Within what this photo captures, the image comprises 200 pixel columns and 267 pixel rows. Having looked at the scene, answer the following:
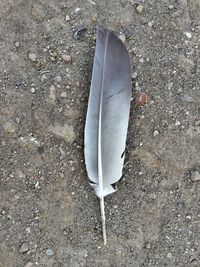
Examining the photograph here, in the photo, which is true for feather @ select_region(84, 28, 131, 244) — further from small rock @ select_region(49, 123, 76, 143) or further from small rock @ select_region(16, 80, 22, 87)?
small rock @ select_region(16, 80, 22, 87)

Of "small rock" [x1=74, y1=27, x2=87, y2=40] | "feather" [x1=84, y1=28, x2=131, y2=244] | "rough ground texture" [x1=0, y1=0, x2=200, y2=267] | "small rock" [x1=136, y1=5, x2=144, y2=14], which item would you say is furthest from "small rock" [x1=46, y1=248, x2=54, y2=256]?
"small rock" [x1=136, y1=5, x2=144, y2=14]

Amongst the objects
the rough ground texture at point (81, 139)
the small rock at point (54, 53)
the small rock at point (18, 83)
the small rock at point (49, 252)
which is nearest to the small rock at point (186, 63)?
the rough ground texture at point (81, 139)

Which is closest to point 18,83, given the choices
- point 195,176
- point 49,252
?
point 49,252

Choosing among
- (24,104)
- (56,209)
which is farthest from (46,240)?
(24,104)

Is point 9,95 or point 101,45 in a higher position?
point 101,45

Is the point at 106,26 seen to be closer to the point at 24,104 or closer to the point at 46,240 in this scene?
the point at 24,104

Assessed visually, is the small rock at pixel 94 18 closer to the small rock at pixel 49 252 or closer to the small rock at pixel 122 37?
the small rock at pixel 122 37

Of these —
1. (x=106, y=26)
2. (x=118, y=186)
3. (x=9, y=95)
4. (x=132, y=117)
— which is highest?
(x=106, y=26)

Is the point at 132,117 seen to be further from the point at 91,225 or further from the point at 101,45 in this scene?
the point at 91,225
